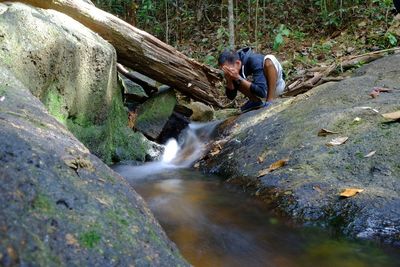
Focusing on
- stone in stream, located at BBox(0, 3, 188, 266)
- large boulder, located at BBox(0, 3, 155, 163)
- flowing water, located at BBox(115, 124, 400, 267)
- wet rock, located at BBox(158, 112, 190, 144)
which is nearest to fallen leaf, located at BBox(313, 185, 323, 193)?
flowing water, located at BBox(115, 124, 400, 267)

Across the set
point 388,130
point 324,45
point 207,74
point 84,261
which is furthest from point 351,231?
point 324,45

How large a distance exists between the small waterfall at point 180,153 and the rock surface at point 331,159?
0.53 meters

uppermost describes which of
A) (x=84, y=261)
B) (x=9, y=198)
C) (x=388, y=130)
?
(x=9, y=198)

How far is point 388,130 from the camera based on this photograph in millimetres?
3805

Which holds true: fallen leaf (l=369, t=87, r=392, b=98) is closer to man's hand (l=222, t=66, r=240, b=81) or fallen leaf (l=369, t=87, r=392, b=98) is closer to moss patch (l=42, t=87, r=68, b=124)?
man's hand (l=222, t=66, r=240, b=81)

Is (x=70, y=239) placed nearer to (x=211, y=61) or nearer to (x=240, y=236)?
(x=240, y=236)

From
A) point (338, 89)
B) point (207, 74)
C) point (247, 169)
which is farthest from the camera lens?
point (207, 74)

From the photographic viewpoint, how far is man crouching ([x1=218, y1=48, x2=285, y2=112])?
22.5 ft

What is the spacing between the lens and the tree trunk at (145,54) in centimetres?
566

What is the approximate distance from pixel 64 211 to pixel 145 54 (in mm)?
4971

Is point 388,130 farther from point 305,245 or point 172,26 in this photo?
point 172,26

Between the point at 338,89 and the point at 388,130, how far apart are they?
182 centimetres

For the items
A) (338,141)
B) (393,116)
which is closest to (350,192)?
(338,141)

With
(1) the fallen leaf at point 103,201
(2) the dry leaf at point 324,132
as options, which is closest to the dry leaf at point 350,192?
(2) the dry leaf at point 324,132
